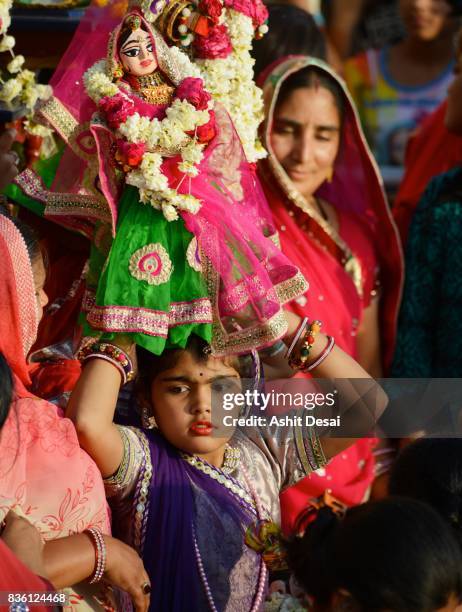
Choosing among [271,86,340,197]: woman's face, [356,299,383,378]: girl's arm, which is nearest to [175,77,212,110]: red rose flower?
[271,86,340,197]: woman's face

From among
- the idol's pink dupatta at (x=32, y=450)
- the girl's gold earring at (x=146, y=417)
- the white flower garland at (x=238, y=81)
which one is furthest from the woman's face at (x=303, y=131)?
the idol's pink dupatta at (x=32, y=450)

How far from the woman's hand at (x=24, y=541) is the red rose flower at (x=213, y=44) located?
1.18 meters

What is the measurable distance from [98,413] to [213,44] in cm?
93

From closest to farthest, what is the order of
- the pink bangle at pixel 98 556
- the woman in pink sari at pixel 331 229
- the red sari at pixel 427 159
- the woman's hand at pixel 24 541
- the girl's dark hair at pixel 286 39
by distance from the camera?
the woman's hand at pixel 24 541 → the pink bangle at pixel 98 556 → the woman in pink sari at pixel 331 229 → the girl's dark hair at pixel 286 39 → the red sari at pixel 427 159

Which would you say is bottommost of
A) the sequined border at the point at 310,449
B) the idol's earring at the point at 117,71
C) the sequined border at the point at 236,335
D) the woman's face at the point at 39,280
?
the sequined border at the point at 310,449

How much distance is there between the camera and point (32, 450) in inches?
87.0

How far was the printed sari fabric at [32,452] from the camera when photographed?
216cm

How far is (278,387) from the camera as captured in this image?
112 inches

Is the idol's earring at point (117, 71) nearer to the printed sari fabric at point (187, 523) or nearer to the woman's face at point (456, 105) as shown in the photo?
the printed sari fabric at point (187, 523)

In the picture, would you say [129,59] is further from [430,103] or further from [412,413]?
[430,103]

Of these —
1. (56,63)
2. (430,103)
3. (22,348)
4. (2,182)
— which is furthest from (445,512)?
(430,103)

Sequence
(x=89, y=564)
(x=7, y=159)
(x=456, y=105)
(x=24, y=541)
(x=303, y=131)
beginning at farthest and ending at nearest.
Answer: (x=456, y=105) < (x=303, y=131) < (x=7, y=159) < (x=89, y=564) < (x=24, y=541)

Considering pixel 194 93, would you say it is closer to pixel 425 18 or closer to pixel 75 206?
pixel 75 206

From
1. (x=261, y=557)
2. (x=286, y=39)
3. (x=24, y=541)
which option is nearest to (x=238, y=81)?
(x=286, y=39)
